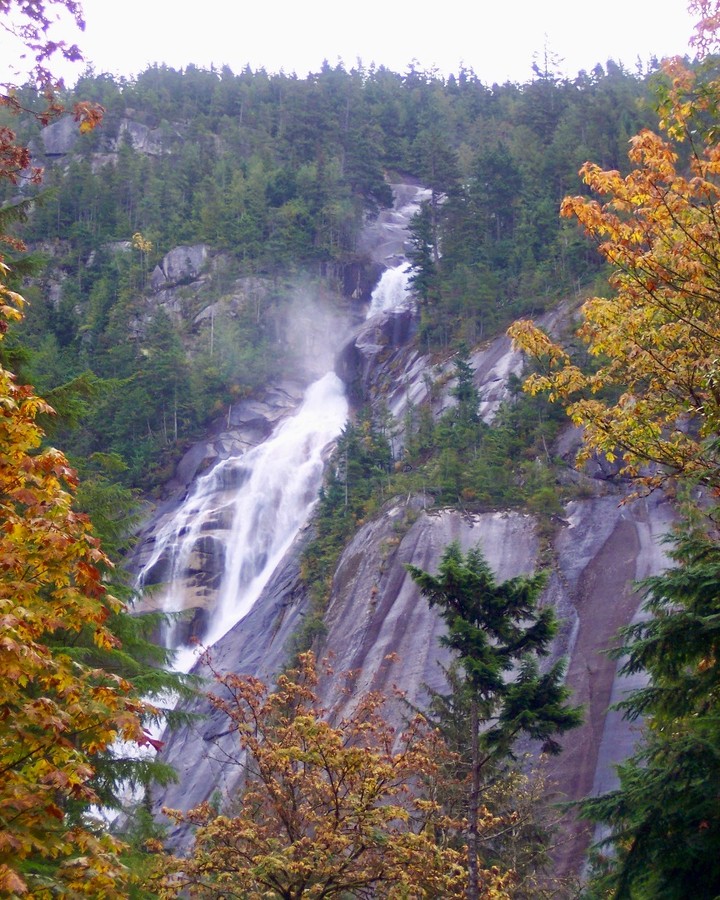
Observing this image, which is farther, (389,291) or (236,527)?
(389,291)

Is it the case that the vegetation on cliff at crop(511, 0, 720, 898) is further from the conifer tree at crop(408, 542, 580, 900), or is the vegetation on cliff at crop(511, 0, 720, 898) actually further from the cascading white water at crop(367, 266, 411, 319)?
the cascading white water at crop(367, 266, 411, 319)

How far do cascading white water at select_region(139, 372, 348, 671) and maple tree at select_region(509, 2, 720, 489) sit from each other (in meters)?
34.9

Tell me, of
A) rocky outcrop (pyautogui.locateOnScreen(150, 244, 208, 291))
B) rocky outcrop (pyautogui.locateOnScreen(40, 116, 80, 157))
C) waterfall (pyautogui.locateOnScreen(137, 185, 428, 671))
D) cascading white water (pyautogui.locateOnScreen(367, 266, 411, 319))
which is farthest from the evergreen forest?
waterfall (pyautogui.locateOnScreen(137, 185, 428, 671))

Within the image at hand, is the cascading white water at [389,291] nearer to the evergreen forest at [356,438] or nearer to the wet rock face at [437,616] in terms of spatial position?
the evergreen forest at [356,438]

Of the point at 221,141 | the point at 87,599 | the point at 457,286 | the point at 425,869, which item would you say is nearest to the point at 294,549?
the point at 457,286

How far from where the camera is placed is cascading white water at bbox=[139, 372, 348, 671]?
4572cm

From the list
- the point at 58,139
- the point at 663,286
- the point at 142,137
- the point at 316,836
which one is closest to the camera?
the point at 316,836

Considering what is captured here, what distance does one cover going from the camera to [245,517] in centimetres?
4953

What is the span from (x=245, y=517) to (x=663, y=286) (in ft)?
133

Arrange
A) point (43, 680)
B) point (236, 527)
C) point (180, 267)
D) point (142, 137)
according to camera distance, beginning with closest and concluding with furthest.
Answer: point (43, 680) → point (236, 527) → point (180, 267) → point (142, 137)

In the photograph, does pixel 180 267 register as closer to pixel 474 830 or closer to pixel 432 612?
pixel 432 612

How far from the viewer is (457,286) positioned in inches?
2106

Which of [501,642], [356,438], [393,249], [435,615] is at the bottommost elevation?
[501,642]

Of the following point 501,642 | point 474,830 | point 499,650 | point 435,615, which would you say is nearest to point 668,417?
point 499,650
